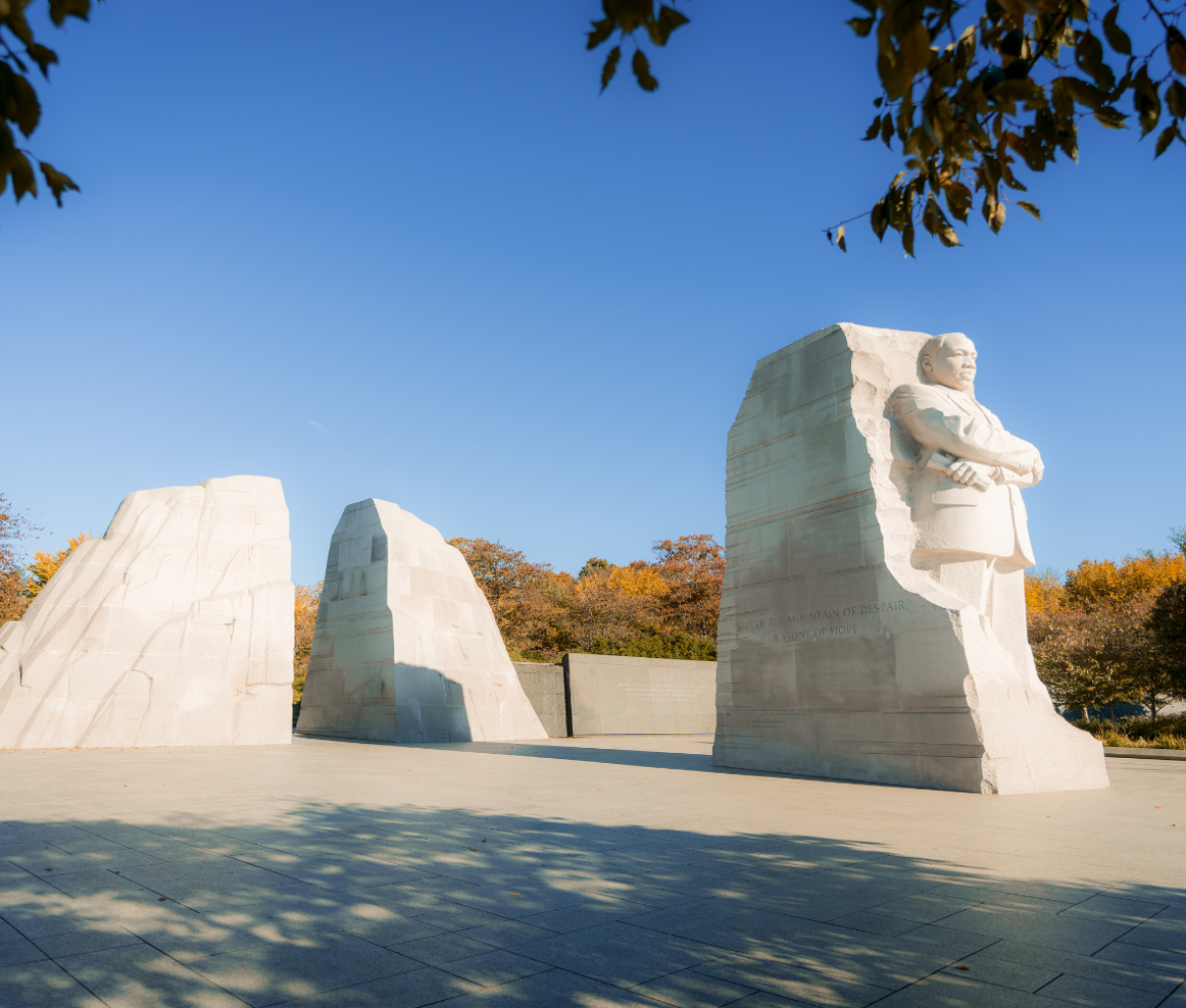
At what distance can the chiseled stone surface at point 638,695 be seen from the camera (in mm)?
21562

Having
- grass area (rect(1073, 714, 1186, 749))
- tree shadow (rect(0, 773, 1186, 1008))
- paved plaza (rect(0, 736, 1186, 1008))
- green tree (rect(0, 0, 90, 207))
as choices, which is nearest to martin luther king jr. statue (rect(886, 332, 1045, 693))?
paved plaza (rect(0, 736, 1186, 1008))

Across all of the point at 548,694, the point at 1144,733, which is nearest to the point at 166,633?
the point at 548,694

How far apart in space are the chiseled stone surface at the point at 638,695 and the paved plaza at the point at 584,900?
1418 cm

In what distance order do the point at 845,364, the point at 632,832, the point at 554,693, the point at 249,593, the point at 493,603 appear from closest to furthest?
the point at 632,832, the point at 845,364, the point at 249,593, the point at 554,693, the point at 493,603

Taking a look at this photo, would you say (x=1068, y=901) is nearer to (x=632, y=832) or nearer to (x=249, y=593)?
(x=632, y=832)

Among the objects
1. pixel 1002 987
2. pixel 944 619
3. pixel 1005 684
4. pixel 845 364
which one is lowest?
pixel 1002 987

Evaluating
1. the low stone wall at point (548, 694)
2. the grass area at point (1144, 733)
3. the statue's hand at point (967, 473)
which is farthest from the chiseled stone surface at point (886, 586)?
the grass area at point (1144, 733)

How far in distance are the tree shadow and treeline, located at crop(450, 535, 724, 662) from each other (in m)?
27.0

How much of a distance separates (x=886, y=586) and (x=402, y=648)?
394 inches

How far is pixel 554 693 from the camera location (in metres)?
21.0

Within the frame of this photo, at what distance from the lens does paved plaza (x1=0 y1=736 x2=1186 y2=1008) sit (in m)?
2.80

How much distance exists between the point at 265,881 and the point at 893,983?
301 centimetres

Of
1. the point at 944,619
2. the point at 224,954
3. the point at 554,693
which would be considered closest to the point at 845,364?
the point at 944,619

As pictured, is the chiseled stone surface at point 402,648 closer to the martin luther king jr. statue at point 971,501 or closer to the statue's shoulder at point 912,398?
the martin luther king jr. statue at point 971,501
